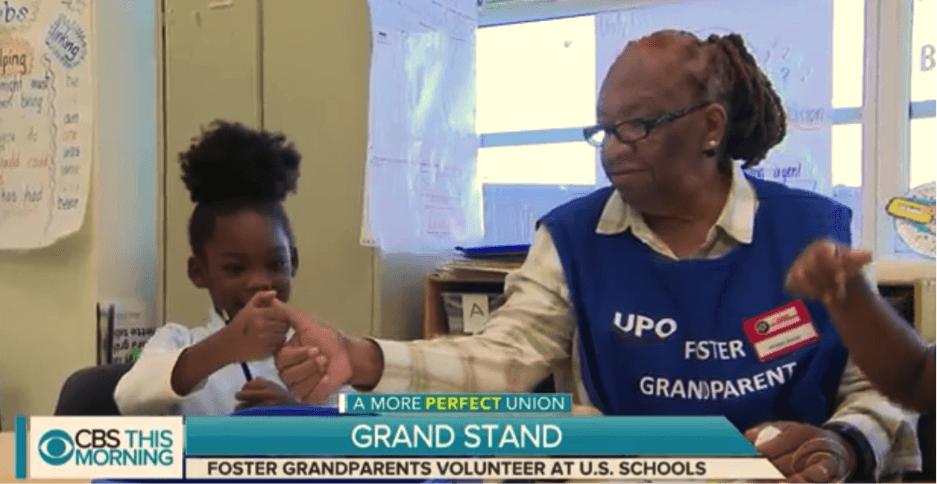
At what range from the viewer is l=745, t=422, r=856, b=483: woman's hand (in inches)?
21.0

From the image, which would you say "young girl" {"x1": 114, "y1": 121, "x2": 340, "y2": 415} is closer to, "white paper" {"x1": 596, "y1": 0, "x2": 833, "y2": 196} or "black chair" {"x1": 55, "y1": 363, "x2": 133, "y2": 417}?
"black chair" {"x1": 55, "y1": 363, "x2": 133, "y2": 417}

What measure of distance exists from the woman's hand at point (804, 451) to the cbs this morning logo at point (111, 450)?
0.37 meters

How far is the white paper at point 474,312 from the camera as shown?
2.00 ft

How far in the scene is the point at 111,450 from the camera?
525mm

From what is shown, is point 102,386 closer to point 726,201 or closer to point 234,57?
point 234,57

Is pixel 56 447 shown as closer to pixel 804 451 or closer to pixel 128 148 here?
pixel 128 148

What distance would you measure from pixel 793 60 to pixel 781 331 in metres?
0.19

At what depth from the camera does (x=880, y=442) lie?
0.55 metres

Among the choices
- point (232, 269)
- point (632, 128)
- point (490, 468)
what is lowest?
point (490, 468)

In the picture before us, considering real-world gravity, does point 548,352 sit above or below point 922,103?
below

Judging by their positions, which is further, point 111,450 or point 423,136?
point 423,136

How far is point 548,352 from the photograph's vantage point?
0.61 m

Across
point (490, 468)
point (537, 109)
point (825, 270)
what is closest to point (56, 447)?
point (490, 468)

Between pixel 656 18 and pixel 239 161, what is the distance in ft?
1.04
